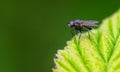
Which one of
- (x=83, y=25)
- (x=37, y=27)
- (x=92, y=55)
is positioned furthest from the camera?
(x=37, y=27)

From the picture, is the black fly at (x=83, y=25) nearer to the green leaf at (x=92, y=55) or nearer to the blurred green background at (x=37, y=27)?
the green leaf at (x=92, y=55)

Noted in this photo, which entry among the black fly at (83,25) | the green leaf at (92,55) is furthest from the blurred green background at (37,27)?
the green leaf at (92,55)

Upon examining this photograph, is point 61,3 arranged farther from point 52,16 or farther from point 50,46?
point 50,46

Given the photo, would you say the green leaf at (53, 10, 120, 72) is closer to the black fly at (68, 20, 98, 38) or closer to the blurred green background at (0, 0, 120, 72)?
the black fly at (68, 20, 98, 38)

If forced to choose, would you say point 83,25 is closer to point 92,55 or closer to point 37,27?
point 92,55

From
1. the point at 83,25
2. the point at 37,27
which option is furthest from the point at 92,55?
the point at 37,27
